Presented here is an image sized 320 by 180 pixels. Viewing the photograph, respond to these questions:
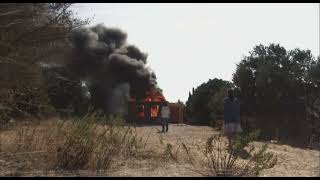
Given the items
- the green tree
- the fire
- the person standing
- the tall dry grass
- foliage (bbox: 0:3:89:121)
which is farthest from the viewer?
the fire

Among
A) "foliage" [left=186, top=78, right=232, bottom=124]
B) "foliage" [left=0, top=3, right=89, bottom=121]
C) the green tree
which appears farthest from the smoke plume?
"foliage" [left=0, top=3, right=89, bottom=121]

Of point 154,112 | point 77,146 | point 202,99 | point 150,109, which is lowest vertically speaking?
point 77,146

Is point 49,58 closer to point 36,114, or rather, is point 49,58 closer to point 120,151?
point 36,114

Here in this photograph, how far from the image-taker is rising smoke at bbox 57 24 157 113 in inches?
1471

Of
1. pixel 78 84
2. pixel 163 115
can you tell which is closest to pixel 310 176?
pixel 163 115

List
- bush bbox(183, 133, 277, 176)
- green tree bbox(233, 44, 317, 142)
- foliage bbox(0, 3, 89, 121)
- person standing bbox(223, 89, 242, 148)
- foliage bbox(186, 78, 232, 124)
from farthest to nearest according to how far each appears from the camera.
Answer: foliage bbox(186, 78, 232, 124) → green tree bbox(233, 44, 317, 142) → person standing bbox(223, 89, 242, 148) → foliage bbox(0, 3, 89, 121) → bush bbox(183, 133, 277, 176)

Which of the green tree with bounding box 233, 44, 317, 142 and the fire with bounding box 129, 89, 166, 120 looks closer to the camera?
the green tree with bounding box 233, 44, 317, 142

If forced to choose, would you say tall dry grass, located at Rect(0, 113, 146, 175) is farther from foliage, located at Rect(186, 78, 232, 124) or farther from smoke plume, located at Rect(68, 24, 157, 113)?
foliage, located at Rect(186, 78, 232, 124)

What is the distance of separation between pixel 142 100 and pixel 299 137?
22.1 metres

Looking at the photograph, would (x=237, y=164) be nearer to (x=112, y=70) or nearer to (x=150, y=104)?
(x=112, y=70)

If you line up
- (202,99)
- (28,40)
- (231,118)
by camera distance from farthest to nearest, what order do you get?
1. (202,99)
2. (231,118)
3. (28,40)

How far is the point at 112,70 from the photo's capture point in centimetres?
4288

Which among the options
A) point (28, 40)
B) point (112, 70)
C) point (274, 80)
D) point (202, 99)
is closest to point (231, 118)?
point (28, 40)

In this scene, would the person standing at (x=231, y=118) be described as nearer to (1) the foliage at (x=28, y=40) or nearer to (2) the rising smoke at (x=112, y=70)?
(1) the foliage at (x=28, y=40)
